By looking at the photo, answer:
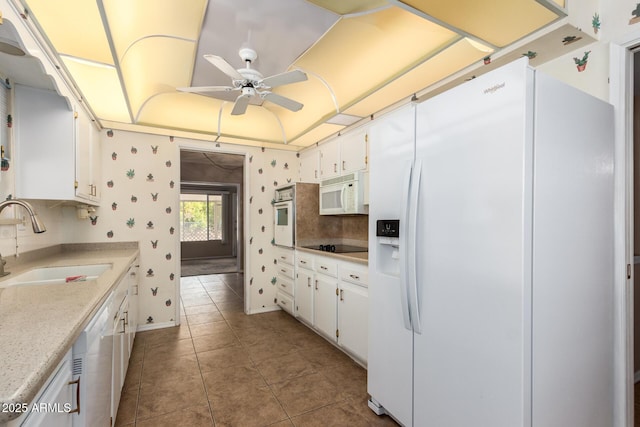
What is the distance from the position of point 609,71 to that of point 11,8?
2932 mm

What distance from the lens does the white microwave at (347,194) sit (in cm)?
304

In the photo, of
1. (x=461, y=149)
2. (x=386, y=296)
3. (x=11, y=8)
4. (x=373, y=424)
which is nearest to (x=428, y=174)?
(x=461, y=149)

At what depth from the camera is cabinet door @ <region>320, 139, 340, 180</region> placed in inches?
143

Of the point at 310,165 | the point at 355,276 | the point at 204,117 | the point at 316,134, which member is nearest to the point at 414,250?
the point at 355,276

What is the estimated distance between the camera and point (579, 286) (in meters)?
1.40

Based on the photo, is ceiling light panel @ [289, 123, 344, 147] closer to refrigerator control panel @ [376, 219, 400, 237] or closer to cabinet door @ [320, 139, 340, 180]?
cabinet door @ [320, 139, 340, 180]

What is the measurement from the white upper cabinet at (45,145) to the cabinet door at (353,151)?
2432 millimetres

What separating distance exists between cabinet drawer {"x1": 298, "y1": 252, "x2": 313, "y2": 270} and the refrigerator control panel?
1581 mm

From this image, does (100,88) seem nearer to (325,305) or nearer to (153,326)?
(153,326)

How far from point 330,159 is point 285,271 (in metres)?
1.60

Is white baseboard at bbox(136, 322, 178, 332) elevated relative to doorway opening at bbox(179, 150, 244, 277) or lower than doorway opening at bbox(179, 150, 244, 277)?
lower

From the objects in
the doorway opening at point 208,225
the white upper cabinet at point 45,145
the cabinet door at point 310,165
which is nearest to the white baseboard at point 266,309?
the cabinet door at point 310,165

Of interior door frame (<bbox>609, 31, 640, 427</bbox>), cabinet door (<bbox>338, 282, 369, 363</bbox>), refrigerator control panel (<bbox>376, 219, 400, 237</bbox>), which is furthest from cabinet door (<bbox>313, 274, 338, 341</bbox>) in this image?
interior door frame (<bbox>609, 31, 640, 427</bbox>)

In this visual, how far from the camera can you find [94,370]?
1.26m
